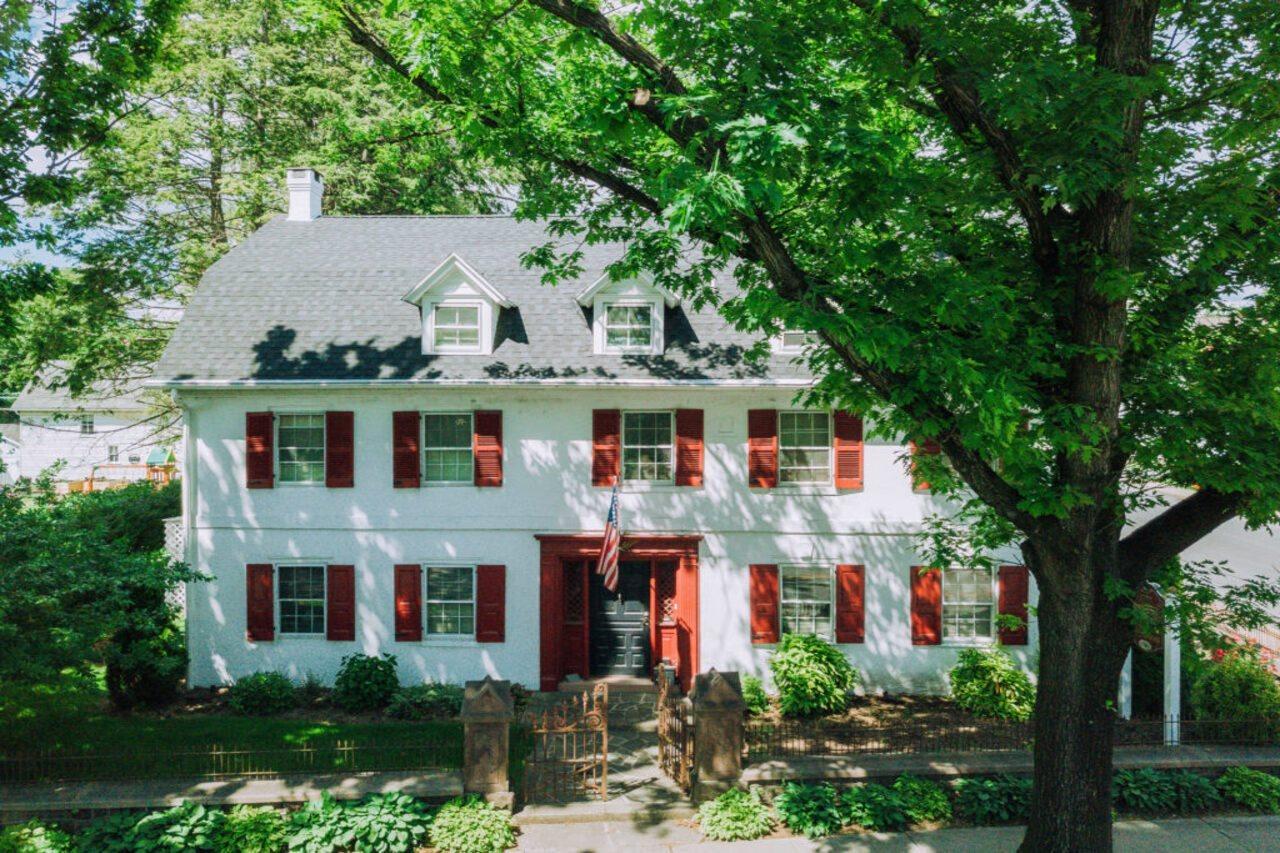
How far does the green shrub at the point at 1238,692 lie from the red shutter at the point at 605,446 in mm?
10081

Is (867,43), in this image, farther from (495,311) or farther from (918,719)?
(918,719)

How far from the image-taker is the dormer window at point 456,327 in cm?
1520

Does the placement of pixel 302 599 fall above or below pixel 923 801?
above

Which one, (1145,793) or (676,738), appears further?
(676,738)

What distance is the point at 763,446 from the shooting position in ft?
48.8

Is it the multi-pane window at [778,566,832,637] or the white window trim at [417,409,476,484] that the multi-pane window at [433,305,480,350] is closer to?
the white window trim at [417,409,476,484]

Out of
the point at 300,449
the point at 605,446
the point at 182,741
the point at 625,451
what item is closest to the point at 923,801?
the point at 625,451

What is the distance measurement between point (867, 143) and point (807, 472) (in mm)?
9375

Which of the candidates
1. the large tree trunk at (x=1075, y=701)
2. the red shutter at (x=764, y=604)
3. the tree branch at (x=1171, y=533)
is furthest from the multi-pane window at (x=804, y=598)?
the tree branch at (x=1171, y=533)

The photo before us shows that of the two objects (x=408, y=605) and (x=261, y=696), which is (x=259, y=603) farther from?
(x=408, y=605)

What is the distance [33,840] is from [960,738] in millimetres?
11851

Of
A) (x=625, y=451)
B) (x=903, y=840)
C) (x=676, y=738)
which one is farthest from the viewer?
(x=625, y=451)

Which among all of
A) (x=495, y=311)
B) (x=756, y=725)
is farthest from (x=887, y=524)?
(x=495, y=311)

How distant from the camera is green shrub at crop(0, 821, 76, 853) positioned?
8.54 meters
